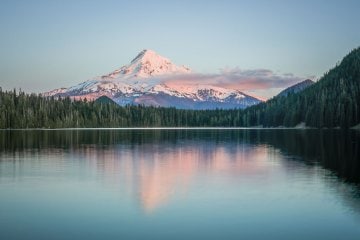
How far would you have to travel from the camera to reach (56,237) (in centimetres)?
2377


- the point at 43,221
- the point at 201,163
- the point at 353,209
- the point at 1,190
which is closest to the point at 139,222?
the point at 43,221

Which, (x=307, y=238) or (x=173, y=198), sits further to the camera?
(x=173, y=198)

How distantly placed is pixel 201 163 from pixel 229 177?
1516 centimetres

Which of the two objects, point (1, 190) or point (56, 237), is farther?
point (1, 190)

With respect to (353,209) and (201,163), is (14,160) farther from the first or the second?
(353,209)

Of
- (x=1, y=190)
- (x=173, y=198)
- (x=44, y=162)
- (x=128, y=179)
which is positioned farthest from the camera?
(x=44, y=162)

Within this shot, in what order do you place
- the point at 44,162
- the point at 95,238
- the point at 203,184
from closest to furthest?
the point at 95,238
the point at 203,184
the point at 44,162

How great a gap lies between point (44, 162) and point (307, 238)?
151ft

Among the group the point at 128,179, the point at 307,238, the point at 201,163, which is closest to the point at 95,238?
the point at 307,238

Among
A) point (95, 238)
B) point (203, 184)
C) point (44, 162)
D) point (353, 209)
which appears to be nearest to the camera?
point (95, 238)

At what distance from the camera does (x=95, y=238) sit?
77.2ft

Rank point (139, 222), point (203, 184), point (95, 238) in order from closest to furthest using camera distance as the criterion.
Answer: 1. point (95, 238)
2. point (139, 222)
3. point (203, 184)

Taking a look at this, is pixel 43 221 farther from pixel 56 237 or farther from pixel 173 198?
pixel 173 198

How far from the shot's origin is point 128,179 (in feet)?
148
